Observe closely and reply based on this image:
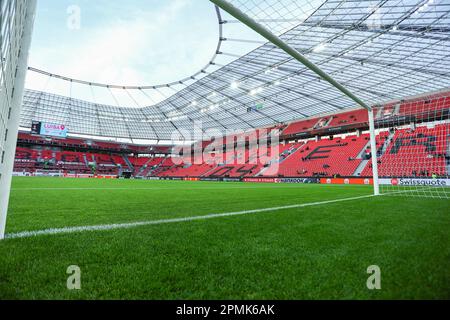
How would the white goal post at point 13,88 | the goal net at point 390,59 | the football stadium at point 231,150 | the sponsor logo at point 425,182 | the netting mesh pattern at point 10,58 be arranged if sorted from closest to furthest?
1. the football stadium at point 231,150
2. the netting mesh pattern at point 10,58
3. the white goal post at point 13,88
4. the goal net at point 390,59
5. the sponsor logo at point 425,182

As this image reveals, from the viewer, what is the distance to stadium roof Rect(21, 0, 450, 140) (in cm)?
1457

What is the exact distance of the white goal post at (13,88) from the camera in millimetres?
2260

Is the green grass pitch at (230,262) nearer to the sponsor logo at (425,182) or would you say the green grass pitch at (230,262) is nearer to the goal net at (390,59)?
the goal net at (390,59)

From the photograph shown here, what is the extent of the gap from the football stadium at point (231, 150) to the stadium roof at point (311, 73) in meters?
0.17

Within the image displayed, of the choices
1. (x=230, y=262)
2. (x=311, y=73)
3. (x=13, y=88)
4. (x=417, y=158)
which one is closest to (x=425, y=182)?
(x=417, y=158)

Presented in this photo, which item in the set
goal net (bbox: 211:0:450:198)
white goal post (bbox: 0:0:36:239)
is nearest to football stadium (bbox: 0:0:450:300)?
white goal post (bbox: 0:0:36:239)

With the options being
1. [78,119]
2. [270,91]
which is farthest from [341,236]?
A: [78,119]

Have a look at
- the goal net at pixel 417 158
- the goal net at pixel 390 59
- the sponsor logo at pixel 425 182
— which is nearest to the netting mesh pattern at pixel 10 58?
the goal net at pixel 390 59

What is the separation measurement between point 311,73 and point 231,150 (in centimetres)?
2650

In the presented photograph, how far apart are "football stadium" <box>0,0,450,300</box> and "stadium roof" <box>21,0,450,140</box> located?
17 centimetres

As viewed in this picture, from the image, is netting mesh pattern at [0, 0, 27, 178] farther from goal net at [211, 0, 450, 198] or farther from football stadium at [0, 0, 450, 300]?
goal net at [211, 0, 450, 198]

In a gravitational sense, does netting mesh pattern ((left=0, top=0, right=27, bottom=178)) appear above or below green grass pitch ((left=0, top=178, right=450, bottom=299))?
above

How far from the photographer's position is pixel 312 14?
49.4 ft
